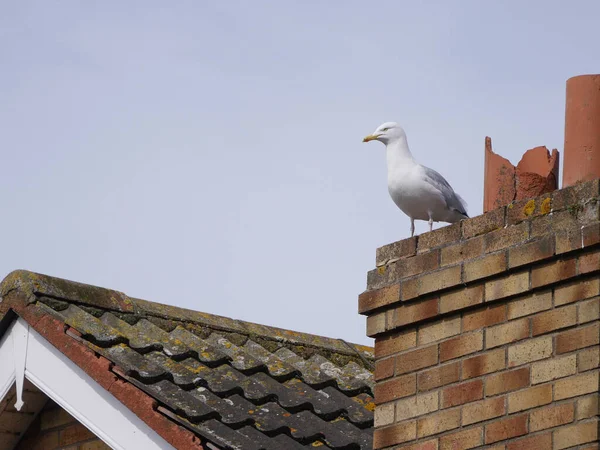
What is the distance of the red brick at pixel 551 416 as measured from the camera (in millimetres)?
4715

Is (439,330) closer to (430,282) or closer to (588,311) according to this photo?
(430,282)

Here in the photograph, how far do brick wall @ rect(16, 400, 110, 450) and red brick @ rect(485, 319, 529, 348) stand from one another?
8.23ft

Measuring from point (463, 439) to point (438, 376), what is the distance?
0.29 metres

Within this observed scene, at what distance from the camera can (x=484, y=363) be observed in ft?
16.6

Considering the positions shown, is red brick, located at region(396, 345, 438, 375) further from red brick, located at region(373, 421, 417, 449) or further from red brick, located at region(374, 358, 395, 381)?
red brick, located at region(373, 421, 417, 449)

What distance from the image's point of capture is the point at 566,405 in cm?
473

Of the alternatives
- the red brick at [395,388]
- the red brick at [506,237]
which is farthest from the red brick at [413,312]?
the red brick at [506,237]

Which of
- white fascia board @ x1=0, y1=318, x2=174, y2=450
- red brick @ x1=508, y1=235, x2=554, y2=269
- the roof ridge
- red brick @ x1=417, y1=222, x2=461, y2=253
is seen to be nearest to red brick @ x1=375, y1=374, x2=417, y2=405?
red brick @ x1=417, y1=222, x2=461, y2=253

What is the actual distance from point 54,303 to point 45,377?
557mm

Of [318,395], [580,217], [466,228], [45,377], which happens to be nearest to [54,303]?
[45,377]

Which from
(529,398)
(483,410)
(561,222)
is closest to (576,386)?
(529,398)

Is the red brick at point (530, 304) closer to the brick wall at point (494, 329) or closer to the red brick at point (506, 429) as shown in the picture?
the brick wall at point (494, 329)

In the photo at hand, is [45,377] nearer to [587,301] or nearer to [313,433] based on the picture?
[313,433]

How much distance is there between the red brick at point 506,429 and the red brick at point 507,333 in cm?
30
